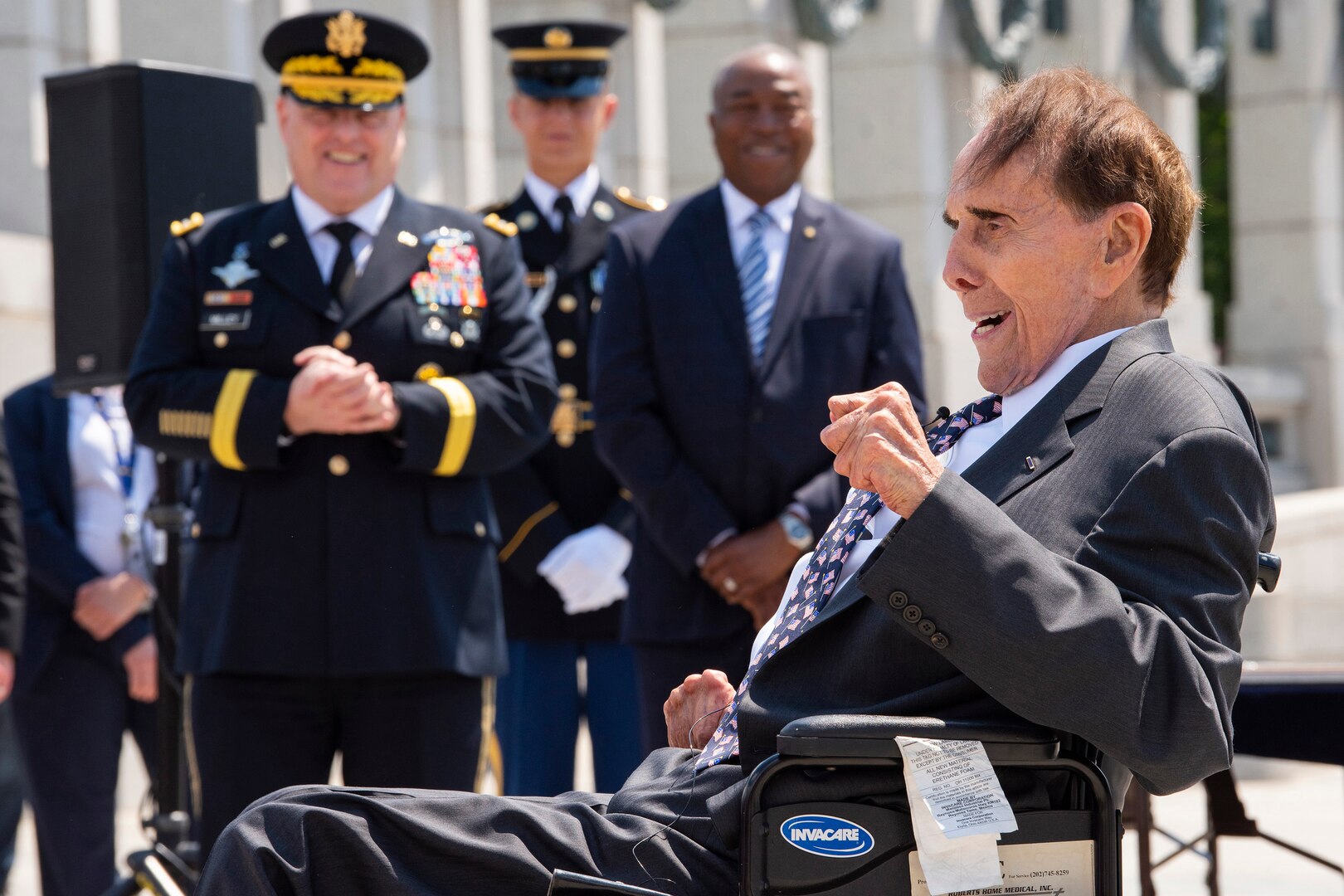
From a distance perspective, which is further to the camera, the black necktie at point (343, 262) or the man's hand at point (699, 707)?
the black necktie at point (343, 262)

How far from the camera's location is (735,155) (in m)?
4.62

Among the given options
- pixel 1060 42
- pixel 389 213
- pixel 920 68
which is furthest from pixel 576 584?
pixel 1060 42

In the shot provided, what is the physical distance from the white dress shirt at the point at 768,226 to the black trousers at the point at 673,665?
0.84 metres

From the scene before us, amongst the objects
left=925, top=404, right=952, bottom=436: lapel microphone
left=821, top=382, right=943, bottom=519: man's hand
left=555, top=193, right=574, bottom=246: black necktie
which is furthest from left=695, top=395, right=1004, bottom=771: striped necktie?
left=555, top=193, right=574, bottom=246: black necktie

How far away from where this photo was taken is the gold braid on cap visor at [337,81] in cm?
414

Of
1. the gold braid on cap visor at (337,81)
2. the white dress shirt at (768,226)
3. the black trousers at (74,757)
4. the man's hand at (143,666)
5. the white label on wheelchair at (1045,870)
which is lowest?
the black trousers at (74,757)

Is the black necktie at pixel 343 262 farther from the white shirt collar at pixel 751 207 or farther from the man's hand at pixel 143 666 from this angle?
the man's hand at pixel 143 666

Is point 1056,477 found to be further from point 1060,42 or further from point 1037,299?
point 1060,42

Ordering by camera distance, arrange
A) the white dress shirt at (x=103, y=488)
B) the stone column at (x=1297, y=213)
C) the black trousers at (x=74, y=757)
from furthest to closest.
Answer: the stone column at (x=1297, y=213) < the white dress shirt at (x=103, y=488) < the black trousers at (x=74, y=757)

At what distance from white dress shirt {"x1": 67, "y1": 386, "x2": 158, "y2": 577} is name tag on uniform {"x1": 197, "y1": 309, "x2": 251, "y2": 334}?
153 centimetres

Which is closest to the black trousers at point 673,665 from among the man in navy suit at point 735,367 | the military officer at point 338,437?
the man in navy suit at point 735,367

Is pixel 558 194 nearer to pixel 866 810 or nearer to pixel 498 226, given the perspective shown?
pixel 498 226

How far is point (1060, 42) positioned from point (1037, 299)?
13.1 m

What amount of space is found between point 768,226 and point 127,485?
7.06ft
